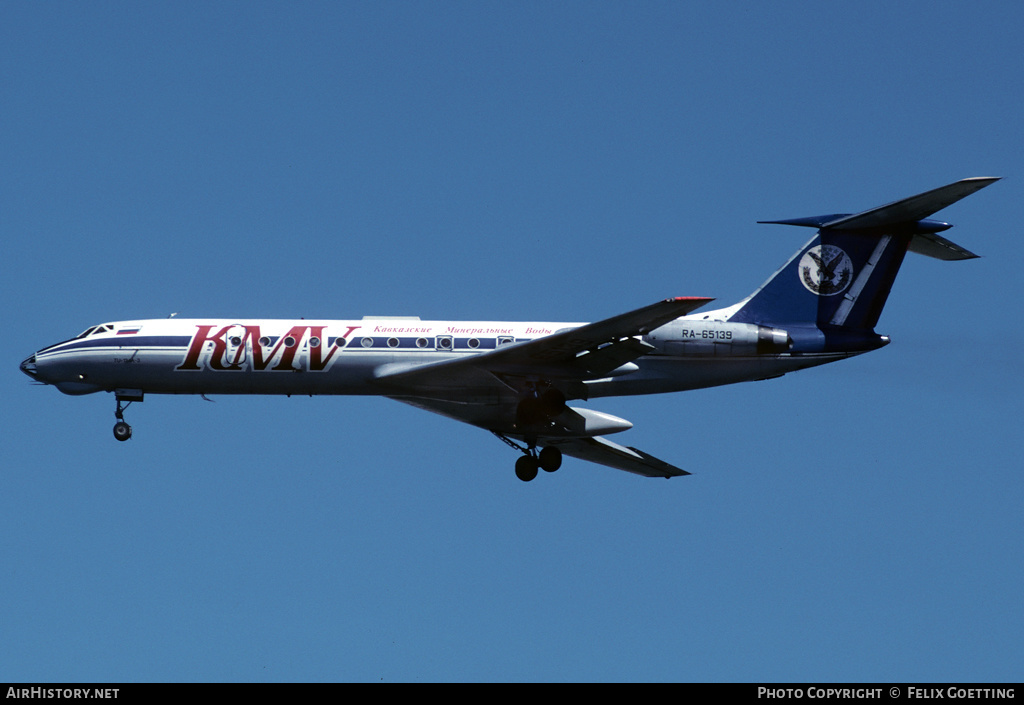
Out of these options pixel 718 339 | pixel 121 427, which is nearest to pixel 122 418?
pixel 121 427


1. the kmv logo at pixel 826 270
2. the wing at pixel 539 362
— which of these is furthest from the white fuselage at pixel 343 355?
the kmv logo at pixel 826 270

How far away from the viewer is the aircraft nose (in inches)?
1436

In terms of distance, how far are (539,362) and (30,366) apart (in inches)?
547

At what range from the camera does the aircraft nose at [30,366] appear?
36.5m

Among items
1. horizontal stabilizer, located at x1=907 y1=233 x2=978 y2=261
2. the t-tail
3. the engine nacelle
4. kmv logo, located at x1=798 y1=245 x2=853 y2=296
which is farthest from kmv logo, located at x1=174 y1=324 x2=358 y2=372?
horizontal stabilizer, located at x1=907 y1=233 x2=978 y2=261

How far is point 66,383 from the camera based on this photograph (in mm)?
36156

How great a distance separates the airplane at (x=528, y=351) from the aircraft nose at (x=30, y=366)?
0.05 metres

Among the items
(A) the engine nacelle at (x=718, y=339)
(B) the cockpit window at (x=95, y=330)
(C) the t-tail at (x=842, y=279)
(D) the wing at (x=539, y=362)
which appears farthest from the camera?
(B) the cockpit window at (x=95, y=330)

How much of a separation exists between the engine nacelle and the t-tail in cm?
108

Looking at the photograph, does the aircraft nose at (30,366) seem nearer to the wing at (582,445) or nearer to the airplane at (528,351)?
the airplane at (528,351)

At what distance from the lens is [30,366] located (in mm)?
36562

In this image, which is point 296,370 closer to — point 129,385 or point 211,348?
point 211,348
